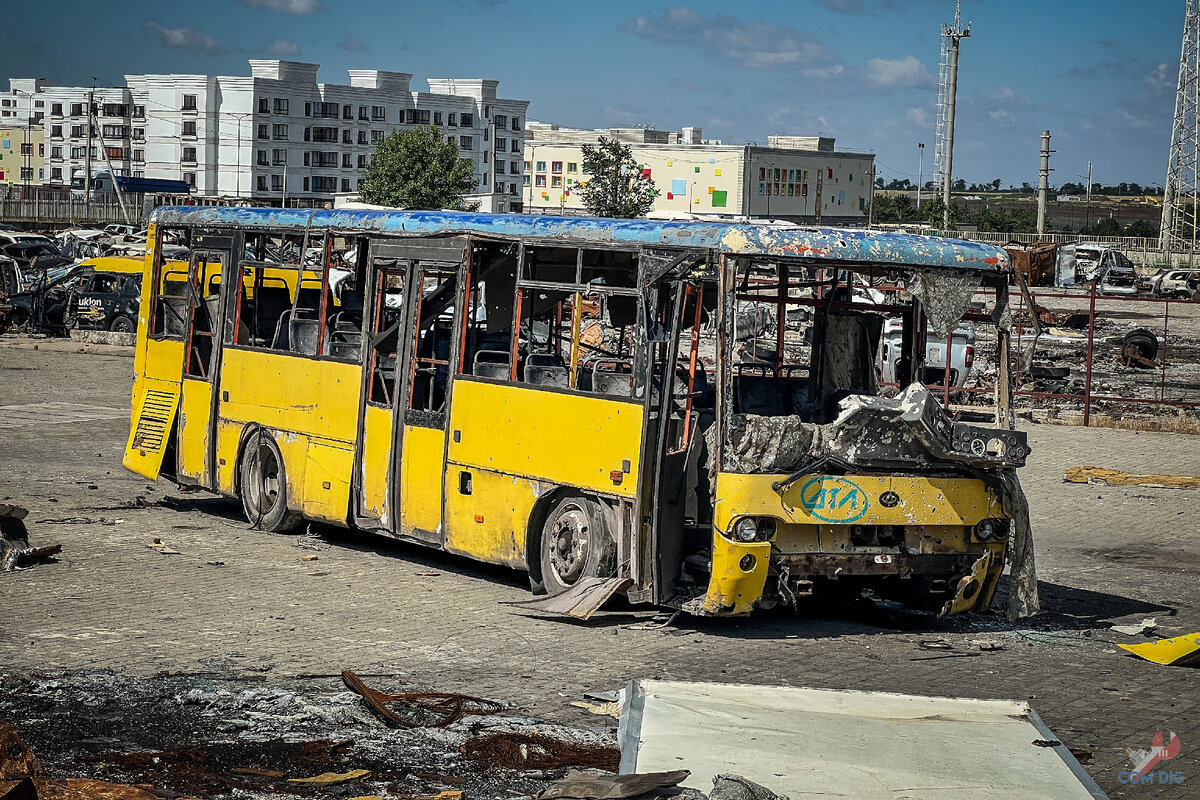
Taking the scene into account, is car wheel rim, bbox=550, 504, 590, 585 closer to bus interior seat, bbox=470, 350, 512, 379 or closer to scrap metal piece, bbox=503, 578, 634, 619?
scrap metal piece, bbox=503, 578, 634, 619

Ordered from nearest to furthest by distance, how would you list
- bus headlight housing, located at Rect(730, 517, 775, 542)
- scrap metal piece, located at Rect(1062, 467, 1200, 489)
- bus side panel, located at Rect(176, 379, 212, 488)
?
bus headlight housing, located at Rect(730, 517, 775, 542) → bus side panel, located at Rect(176, 379, 212, 488) → scrap metal piece, located at Rect(1062, 467, 1200, 489)

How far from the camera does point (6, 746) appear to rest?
6066 millimetres

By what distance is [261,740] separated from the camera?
7.01 meters

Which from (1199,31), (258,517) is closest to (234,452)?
(258,517)

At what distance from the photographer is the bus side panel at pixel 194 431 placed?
15016 mm

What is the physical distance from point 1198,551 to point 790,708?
8054 millimetres

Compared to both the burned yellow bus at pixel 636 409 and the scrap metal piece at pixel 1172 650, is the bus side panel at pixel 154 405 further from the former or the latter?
the scrap metal piece at pixel 1172 650

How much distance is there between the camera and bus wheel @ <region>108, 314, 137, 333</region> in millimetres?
37062

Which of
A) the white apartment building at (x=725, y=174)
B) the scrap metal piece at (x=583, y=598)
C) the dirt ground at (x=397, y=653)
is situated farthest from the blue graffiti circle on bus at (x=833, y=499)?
the white apartment building at (x=725, y=174)

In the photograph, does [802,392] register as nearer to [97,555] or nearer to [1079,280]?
[97,555]

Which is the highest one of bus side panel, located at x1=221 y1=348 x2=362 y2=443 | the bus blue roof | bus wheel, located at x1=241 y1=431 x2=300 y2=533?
the bus blue roof

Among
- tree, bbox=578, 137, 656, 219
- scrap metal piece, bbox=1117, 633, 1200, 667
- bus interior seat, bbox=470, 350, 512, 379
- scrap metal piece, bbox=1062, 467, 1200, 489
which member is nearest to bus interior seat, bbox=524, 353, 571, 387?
bus interior seat, bbox=470, 350, 512, 379

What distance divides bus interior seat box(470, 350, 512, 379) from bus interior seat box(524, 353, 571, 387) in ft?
1.11

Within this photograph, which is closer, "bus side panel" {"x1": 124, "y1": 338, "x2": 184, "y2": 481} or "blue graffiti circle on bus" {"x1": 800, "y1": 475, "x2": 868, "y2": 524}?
"blue graffiti circle on bus" {"x1": 800, "y1": 475, "x2": 868, "y2": 524}
